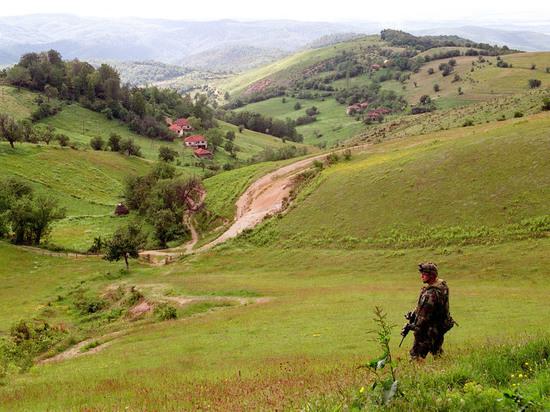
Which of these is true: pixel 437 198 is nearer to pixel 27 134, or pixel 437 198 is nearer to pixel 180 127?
pixel 27 134

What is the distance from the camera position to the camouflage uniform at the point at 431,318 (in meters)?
12.7

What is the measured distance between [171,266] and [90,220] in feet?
130

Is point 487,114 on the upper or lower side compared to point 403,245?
upper

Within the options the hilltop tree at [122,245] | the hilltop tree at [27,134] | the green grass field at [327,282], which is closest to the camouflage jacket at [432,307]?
the green grass field at [327,282]

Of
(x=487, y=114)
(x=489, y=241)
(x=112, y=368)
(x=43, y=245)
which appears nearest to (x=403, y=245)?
(x=489, y=241)

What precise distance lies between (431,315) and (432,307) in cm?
22

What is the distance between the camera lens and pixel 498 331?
65.5 feet

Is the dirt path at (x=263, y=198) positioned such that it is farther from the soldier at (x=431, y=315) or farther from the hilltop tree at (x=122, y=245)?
the soldier at (x=431, y=315)

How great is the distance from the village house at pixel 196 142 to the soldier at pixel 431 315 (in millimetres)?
155232

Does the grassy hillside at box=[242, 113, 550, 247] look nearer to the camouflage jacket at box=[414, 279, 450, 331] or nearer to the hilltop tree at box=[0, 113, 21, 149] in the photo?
the camouflage jacket at box=[414, 279, 450, 331]

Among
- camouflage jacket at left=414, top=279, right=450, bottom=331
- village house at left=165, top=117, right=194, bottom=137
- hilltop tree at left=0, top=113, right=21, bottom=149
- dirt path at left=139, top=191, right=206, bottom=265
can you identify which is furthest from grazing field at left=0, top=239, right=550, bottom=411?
village house at left=165, top=117, right=194, bottom=137

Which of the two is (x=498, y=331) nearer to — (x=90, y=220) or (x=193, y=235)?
(x=193, y=235)

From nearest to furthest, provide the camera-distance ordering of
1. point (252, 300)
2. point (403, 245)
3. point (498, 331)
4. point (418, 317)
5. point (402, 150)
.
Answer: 1. point (418, 317)
2. point (498, 331)
3. point (252, 300)
4. point (403, 245)
5. point (402, 150)

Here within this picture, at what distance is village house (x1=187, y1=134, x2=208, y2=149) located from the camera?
165125mm
